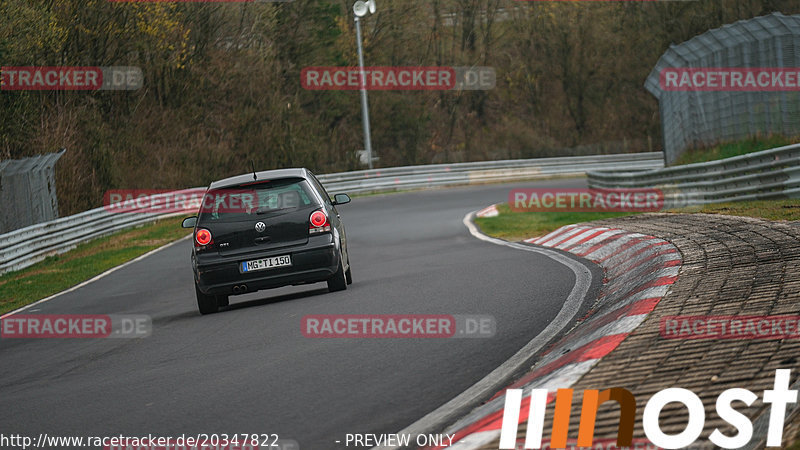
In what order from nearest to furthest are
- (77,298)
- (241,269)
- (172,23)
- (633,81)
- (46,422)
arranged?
(46,422) → (241,269) → (77,298) → (172,23) → (633,81)

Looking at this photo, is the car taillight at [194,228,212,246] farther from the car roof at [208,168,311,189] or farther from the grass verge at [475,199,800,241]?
the grass verge at [475,199,800,241]

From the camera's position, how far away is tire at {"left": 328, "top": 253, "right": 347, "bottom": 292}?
13012 millimetres

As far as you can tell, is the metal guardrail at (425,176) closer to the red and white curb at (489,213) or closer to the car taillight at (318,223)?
the red and white curb at (489,213)

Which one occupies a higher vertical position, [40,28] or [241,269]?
[40,28]

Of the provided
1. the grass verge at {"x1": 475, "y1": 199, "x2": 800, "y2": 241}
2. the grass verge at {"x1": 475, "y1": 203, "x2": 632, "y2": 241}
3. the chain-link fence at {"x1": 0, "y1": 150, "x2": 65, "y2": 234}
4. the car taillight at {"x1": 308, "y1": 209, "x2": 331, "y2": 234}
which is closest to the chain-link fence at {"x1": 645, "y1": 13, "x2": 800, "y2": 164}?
the grass verge at {"x1": 475, "y1": 199, "x2": 800, "y2": 241}

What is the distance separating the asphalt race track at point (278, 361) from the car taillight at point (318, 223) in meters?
0.79

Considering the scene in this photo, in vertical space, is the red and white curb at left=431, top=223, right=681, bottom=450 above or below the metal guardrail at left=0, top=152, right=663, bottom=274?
above

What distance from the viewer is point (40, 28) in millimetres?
36188

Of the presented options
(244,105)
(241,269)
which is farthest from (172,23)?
(241,269)

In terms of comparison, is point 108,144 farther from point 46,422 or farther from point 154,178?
point 46,422

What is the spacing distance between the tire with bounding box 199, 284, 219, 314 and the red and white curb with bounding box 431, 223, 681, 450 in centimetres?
447

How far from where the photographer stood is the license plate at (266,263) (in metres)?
12.4

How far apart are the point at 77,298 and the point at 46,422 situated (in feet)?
32.2

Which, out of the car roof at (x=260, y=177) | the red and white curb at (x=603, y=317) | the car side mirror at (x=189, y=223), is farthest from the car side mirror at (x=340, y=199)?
the red and white curb at (x=603, y=317)
